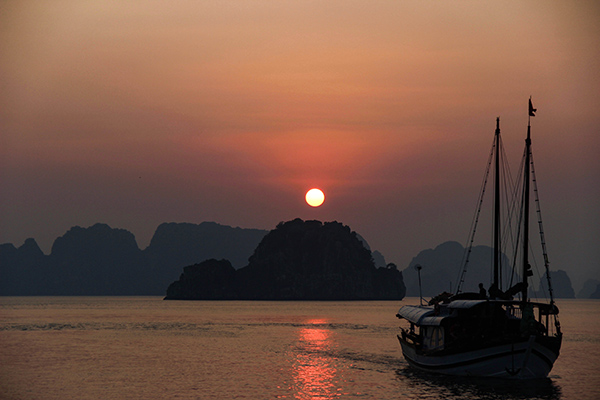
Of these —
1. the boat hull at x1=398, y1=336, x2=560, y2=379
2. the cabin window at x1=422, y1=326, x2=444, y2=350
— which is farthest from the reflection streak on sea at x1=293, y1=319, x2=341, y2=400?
the boat hull at x1=398, y1=336, x2=560, y2=379

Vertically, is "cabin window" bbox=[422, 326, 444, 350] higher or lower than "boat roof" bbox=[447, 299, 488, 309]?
lower

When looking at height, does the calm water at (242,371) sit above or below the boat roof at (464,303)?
below

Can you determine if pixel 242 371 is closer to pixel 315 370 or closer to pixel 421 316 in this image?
pixel 315 370

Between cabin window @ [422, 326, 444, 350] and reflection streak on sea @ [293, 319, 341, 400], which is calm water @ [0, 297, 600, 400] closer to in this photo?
reflection streak on sea @ [293, 319, 341, 400]

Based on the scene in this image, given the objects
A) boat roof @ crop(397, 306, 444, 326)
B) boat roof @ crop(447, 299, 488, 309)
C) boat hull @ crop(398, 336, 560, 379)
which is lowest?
boat hull @ crop(398, 336, 560, 379)

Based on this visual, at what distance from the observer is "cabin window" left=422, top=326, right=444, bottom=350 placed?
2513 inches

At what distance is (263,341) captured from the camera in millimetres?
123562

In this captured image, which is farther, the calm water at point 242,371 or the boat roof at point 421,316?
the boat roof at point 421,316

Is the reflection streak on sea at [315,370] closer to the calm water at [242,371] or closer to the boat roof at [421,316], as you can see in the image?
the calm water at [242,371]

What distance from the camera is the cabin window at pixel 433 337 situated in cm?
6383

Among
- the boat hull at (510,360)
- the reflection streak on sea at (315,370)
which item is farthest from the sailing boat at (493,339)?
the reflection streak on sea at (315,370)

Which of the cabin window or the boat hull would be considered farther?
the cabin window

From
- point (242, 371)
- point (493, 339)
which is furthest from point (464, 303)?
point (242, 371)

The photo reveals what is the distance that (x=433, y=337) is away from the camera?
66.5m
